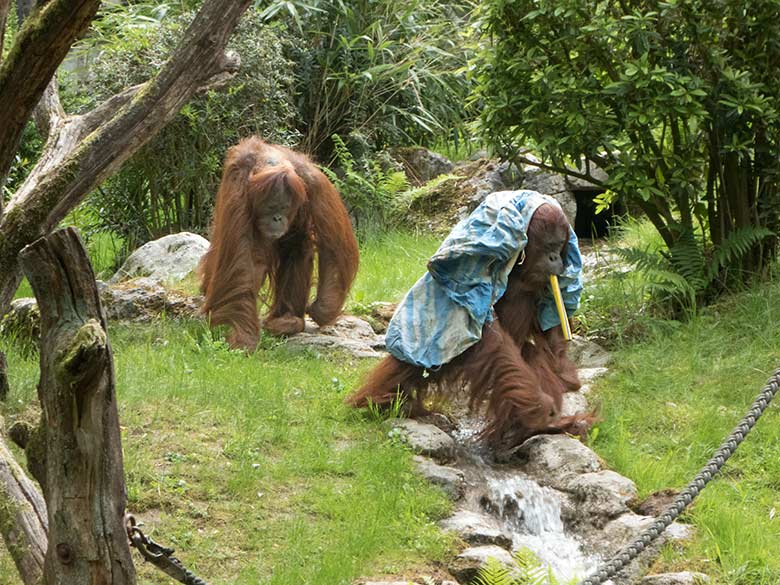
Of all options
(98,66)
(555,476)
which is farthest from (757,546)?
(98,66)

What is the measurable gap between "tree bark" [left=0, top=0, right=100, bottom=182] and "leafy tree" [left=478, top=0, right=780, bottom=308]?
10.6ft

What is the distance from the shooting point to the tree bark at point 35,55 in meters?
3.58

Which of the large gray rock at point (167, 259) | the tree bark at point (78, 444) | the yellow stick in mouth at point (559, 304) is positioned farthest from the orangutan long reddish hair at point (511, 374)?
the large gray rock at point (167, 259)

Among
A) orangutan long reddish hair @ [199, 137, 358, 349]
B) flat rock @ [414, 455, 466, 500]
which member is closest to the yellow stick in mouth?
flat rock @ [414, 455, 466, 500]

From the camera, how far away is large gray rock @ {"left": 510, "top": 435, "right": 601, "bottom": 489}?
4703 millimetres

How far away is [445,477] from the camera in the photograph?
14.9 feet

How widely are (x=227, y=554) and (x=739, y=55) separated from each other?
4.03 m

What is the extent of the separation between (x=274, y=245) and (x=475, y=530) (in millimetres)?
2757

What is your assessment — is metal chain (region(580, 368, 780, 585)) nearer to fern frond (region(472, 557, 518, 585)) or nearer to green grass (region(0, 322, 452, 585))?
fern frond (region(472, 557, 518, 585))

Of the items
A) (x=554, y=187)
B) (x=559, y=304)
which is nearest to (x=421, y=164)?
(x=554, y=187)

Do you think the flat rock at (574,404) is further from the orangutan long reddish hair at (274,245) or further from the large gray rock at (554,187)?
the large gray rock at (554,187)

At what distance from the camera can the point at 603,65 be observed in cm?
652

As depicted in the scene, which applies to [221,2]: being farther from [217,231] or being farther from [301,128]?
[301,128]

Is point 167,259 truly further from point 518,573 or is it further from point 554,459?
point 518,573
